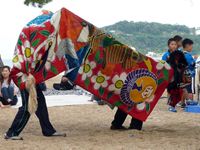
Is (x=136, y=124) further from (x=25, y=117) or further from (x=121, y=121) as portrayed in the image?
(x=25, y=117)

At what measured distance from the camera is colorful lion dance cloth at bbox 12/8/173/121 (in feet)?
21.7

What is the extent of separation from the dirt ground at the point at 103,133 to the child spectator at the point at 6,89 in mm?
573

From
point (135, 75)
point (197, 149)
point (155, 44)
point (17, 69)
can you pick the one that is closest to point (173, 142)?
point (197, 149)

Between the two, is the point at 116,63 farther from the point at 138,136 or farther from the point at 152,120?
the point at 152,120

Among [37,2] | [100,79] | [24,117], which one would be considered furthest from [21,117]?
[37,2]

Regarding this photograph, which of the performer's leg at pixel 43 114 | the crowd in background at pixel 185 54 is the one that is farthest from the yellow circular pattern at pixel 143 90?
the crowd in background at pixel 185 54

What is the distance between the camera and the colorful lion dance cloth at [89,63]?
6.61 m

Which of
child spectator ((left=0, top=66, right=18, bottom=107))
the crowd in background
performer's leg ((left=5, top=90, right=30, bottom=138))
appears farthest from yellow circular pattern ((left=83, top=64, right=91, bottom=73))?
child spectator ((left=0, top=66, right=18, bottom=107))

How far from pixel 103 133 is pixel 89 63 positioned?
44.1 inches

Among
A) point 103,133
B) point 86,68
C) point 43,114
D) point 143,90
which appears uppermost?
point 86,68

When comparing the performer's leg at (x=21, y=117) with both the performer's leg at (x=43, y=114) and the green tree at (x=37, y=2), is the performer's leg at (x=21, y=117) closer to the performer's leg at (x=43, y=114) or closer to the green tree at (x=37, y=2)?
the performer's leg at (x=43, y=114)

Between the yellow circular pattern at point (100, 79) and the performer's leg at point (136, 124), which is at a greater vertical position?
the yellow circular pattern at point (100, 79)

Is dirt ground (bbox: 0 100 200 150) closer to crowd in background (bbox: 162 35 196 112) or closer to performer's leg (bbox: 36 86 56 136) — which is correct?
performer's leg (bbox: 36 86 56 136)

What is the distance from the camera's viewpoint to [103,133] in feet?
24.5
